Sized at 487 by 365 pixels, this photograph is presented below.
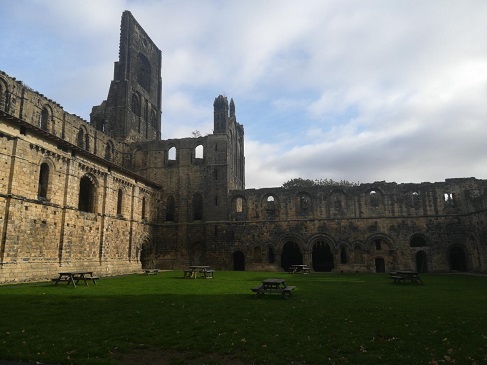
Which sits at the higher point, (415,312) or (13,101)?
(13,101)

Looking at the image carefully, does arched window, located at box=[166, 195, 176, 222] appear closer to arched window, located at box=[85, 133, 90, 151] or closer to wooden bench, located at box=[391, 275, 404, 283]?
arched window, located at box=[85, 133, 90, 151]

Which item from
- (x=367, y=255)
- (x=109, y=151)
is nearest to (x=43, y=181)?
(x=109, y=151)

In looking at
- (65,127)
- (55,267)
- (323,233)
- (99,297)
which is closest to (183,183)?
(65,127)

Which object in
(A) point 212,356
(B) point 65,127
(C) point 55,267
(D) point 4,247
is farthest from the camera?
(B) point 65,127

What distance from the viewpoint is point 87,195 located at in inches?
1041

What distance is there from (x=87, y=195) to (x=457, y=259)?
1212 inches

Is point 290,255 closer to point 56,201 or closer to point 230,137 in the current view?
point 230,137

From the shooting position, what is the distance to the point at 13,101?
81.1 feet

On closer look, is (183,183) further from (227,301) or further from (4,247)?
(227,301)

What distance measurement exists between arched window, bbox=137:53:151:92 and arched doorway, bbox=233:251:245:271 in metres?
23.5

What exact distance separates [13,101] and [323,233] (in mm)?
25933

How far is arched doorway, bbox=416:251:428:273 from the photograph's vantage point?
3149 cm

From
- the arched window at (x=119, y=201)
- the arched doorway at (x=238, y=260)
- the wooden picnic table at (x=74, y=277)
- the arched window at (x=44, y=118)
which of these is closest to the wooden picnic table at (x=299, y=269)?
the arched doorway at (x=238, y=260)

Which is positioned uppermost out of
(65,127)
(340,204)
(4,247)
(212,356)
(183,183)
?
(65,127)
